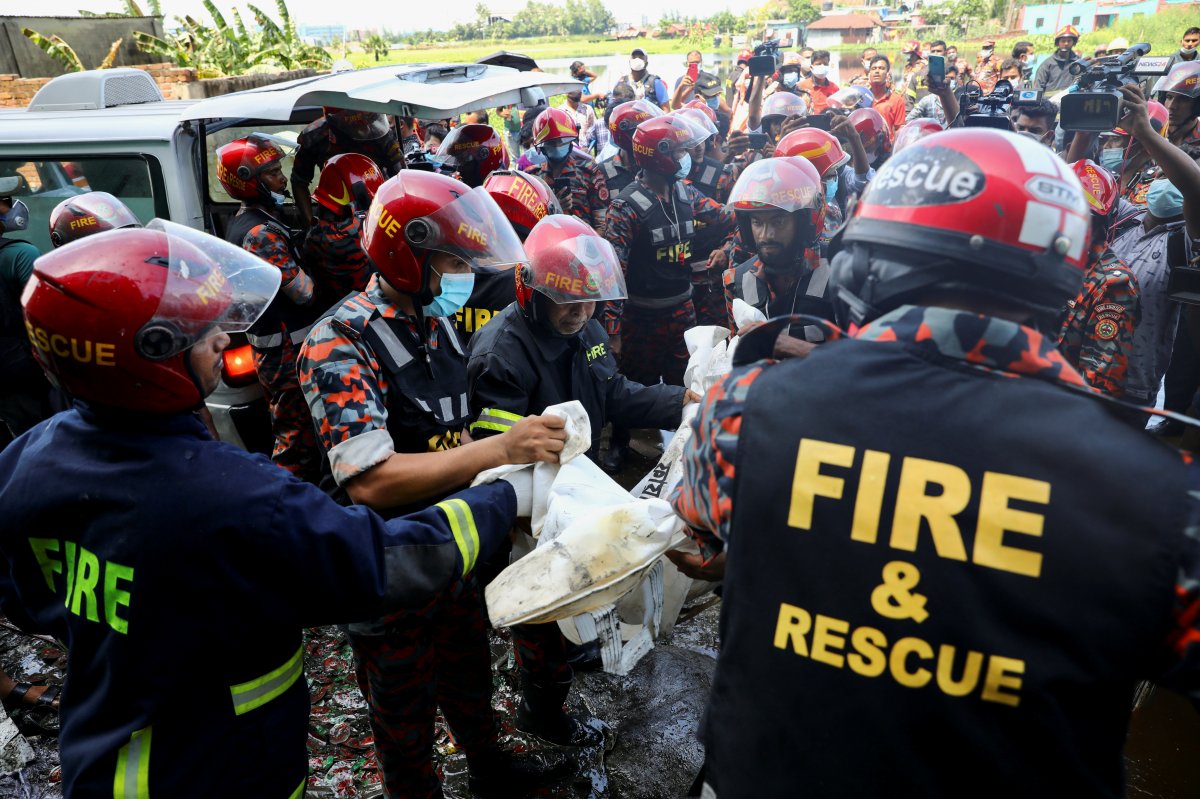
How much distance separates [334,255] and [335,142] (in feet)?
3.20

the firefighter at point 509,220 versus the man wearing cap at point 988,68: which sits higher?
the man wearing cap at point 988,68

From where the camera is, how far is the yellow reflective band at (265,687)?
173cm

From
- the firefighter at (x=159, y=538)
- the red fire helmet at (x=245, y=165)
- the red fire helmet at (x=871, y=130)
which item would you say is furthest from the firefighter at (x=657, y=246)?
the firefighter at (x=159, y=538)

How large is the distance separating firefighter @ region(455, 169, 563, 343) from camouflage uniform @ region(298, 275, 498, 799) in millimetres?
1353

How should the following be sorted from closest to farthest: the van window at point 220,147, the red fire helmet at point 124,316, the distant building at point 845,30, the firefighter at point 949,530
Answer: the firefighter at point 949,530 → the red fire helmet at point 124,316 → the van window at point 220,147 → the distant building at point 845,30

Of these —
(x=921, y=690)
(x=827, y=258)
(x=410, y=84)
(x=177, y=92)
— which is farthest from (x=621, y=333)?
(x=177, y=92)

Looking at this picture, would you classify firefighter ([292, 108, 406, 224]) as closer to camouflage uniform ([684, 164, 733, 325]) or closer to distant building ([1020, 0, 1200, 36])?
camouflage uniform ([684, 164, 733, 325])

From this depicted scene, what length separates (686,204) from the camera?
19.2 feet

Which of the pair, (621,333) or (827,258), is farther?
(621,333)

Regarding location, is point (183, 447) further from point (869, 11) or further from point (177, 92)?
point (869, 11)

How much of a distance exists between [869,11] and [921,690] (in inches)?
2277

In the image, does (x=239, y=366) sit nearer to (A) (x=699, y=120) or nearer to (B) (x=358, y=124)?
(B) (x=358, y=124)

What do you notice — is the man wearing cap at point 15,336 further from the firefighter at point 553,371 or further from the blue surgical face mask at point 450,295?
the firefighter at point 553,371

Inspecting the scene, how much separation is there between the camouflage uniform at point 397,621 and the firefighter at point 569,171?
4.28 m
